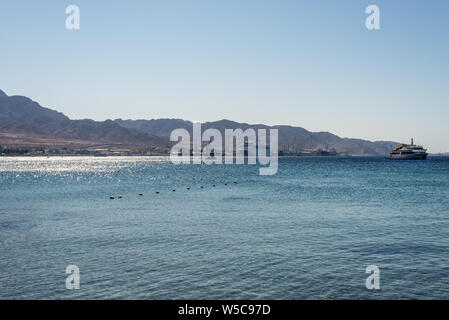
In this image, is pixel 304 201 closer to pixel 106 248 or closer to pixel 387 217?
pixel 387 217

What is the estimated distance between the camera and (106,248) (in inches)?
920

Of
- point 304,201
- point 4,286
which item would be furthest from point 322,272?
point 304,201

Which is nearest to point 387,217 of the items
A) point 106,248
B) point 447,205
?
point 447,205

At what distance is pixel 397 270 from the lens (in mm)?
18844

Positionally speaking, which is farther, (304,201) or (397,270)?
(304,201)

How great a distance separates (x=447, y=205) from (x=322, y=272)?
1337 inches
